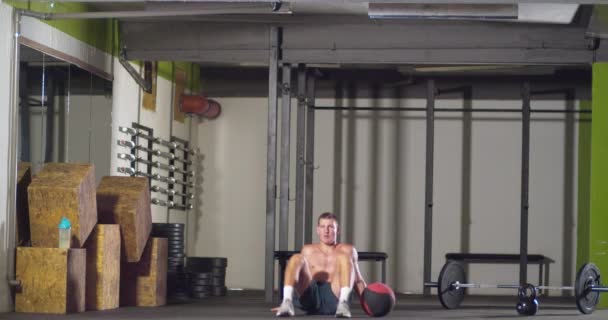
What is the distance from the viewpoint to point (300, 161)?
1233 cm

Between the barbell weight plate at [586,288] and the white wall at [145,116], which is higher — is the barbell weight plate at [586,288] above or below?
below

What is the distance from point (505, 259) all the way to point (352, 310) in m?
4.19

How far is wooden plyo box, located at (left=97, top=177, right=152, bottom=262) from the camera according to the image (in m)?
9.40

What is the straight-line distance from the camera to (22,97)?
29.5 feet

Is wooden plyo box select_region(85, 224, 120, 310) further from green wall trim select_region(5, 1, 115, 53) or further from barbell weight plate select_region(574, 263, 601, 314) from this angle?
barbell weight plate select_region(574, 263, 601, 314)

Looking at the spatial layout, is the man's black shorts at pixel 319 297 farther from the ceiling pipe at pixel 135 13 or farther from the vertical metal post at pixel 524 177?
the vertical metal post at pixel 524 177

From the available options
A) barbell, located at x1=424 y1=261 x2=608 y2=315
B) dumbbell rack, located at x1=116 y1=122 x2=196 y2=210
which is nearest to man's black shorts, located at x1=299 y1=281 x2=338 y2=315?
barbell, located at x1=424 y1=261 x2=608 y2=315

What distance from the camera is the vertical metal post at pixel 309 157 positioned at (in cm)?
1300

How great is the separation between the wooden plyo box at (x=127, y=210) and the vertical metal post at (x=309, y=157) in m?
3.54

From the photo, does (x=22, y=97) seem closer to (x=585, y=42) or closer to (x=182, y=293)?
(x=182, y=293)

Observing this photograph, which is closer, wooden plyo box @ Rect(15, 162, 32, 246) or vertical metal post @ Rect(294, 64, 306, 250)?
wooden plyo box @ Rect(15, 162, 32, 246)

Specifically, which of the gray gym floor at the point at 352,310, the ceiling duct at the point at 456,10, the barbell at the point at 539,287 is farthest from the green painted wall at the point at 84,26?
the barbell at the point at 539,287

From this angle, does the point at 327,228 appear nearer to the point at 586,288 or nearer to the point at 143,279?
the point at 143,279

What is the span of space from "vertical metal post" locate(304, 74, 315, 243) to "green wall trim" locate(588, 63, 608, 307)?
3308mm
